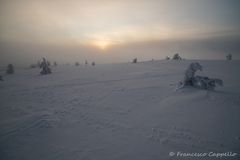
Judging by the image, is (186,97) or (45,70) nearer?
(186,97)

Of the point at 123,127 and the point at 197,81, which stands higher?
the point at 197,81

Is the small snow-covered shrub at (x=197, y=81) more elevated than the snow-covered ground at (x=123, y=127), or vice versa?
the small snow-covered shrub at (x=197, y=81)

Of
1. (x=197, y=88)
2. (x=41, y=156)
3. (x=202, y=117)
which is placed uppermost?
(x=197, y=88)

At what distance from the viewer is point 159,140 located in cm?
575

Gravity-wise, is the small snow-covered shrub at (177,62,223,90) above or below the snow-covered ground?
above

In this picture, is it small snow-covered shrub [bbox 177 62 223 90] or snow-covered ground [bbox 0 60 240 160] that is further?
small snow-covered shrub [bbox 177 62 223 90]

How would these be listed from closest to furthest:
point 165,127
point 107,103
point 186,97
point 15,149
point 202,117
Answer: point 15,149 < point 165,127 < point 202,117 < point 186,97 < point 107,103

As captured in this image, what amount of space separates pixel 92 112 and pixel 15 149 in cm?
356

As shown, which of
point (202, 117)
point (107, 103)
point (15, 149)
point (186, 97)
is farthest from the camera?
point (107, 103)

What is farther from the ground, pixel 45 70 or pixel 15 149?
pixel 45 70

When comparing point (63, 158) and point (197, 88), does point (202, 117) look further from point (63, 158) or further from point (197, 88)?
point (63, 158)

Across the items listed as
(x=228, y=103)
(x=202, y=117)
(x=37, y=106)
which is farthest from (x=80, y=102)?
(x=228, y=103)

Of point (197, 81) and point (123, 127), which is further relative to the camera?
point (197, 81)

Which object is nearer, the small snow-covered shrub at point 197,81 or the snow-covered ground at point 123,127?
the snow-covered ground at point 123,127
